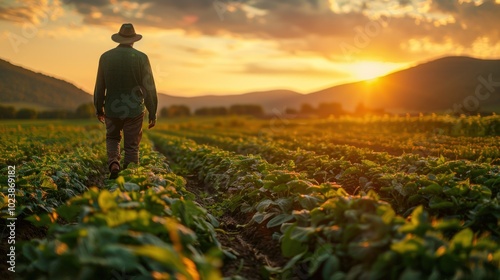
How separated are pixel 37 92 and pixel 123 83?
70345 mm

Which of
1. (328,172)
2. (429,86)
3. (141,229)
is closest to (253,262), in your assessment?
(141,229)

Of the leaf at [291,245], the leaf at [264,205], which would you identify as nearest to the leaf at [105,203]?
the leaf at [291,245]

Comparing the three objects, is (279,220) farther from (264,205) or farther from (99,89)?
(99,89)

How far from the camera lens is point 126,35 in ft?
25.1

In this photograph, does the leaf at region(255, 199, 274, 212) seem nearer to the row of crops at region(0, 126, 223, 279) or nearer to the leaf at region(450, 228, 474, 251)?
the row of crops at region(0, 126, 223, 279)

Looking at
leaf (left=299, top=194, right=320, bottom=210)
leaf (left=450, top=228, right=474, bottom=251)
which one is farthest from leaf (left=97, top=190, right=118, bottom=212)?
leaf (left=450, top=228, right=474, bottom=251)

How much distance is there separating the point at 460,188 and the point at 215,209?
11.6 ft

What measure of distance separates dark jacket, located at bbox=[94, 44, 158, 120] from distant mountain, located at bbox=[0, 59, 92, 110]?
1546 inches

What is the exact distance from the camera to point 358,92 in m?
136

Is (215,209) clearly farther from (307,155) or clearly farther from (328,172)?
(307,155)

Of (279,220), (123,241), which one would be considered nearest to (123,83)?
(279,220)

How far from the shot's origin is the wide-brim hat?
7590 millimetres

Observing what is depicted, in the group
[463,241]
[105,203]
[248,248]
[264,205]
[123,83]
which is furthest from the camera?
[123,83]

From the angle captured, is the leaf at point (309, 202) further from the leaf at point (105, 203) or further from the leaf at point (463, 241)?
the leaf at point (105, 203)
